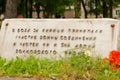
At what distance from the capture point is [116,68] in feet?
23.3

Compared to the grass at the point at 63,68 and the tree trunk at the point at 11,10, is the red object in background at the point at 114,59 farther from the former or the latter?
the tree trunk at the point at 11,10

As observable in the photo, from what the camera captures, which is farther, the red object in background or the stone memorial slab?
the stone memorial slab

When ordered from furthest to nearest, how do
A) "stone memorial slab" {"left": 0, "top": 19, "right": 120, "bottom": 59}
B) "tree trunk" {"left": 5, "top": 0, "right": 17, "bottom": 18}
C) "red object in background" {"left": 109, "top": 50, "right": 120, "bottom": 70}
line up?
"tree trunk" {"left": 5, "top": 0, "right": 17, "bottom": 18} < "stone memorial slab" {"left": 0, "top": 19, "right": 120, "bottom": 59} < "red object in background" {"left": 109, "top": 50, "right": 120, "bottom": 70}

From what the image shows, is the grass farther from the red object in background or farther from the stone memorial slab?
the stone memorial slab

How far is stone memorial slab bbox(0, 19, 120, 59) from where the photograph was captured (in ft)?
25.8

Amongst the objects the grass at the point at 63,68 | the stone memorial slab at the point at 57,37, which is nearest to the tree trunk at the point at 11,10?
the stone memorial slab at the point at 57,37

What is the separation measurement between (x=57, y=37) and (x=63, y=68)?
3.93 ft

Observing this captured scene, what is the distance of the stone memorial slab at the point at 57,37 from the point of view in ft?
25.8

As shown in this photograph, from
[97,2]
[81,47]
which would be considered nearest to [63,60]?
[81,47]

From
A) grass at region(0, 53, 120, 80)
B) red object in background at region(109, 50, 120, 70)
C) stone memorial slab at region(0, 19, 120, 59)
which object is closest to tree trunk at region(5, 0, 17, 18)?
stone memorial slab at region(0, 19, 120, 59)

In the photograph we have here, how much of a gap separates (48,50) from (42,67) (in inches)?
33.6

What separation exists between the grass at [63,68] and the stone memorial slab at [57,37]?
346mm

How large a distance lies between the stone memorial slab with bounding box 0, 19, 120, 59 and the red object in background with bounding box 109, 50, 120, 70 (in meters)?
0.45

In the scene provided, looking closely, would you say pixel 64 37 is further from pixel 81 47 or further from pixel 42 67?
pixel 42 67
